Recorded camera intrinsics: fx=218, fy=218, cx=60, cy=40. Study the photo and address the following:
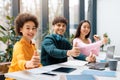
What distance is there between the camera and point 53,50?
2148mm

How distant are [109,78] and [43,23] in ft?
10.1

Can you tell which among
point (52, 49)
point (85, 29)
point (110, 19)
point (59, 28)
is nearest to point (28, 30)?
point (52, 49)

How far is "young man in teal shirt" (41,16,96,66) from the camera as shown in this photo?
7.00 ft

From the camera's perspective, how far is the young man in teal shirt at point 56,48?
213cm

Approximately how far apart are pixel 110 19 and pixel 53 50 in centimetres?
403

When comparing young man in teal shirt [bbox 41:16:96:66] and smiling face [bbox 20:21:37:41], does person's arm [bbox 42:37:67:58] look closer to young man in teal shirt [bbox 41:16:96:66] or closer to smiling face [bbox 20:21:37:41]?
young man in teal shirt [bbox 41:16:96:66]

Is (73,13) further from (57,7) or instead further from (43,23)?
(43,23)

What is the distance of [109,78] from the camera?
5.20 feet

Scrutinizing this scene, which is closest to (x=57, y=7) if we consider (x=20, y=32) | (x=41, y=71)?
(x=20, y=32)

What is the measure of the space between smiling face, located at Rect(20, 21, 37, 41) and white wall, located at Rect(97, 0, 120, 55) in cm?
401

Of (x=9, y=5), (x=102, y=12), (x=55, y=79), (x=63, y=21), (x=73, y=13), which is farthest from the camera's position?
(x=102, y=12)

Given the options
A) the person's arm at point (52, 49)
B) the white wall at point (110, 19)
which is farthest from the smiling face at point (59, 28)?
the white wall at point (110, 19)

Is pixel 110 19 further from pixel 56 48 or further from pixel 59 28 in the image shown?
pixel 56 48

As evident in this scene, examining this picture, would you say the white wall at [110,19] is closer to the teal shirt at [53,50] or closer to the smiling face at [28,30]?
the teal shirt at [53,50]
